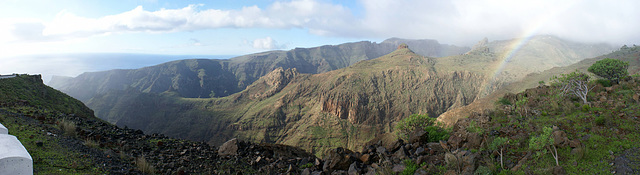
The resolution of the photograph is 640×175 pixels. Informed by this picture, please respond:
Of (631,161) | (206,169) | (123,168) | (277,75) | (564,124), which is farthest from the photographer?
(277,75)

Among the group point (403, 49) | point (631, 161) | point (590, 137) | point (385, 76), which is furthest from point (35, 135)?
point (403, 49)

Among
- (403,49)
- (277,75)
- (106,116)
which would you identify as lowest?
(106,116)

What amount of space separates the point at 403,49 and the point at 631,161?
189 m

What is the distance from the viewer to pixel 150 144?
13.7 m

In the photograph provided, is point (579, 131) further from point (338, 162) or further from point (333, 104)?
point (333, 104)

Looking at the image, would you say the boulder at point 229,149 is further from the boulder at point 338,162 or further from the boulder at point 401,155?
the boulder at point 401,155

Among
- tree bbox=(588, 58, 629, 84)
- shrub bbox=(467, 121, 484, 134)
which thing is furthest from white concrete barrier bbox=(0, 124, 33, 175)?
tree bbox=(588, 58, 629, 84)

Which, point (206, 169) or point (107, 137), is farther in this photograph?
point (107, 137)

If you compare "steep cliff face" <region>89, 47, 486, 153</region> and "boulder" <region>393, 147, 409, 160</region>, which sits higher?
"boulder" <region>393, 147, 409, 160</region>

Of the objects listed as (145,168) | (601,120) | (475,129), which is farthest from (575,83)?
(145,168)

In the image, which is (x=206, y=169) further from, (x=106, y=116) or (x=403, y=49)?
(x=403, y=49)

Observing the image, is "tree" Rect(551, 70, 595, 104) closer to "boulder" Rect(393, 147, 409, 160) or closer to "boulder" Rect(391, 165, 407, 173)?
"boulder" Rect(393, 147, 409, 160)

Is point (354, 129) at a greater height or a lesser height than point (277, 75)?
lesser

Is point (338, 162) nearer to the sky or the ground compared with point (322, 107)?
nearer to the sky
